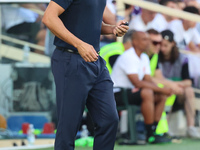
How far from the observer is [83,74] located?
A: 11.4ft

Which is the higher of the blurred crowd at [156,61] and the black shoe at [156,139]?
the blurred crowd at [156,61]

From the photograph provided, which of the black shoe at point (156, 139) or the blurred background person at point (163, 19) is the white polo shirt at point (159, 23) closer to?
the blurred background person at point (163, 19)

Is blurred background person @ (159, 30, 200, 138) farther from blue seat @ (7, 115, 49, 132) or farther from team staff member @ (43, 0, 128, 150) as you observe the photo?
team staff member @ (43, 0, 128, 150)

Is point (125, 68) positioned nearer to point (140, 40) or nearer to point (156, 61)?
point (140, 40)

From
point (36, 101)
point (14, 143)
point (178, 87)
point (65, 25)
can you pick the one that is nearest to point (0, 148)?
point (14, 143)

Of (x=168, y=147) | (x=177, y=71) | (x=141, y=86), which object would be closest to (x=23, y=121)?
(x=141, y=86)

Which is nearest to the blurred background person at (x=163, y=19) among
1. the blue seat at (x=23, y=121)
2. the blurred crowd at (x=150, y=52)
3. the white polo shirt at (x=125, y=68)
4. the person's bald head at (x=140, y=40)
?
the blurred crowd at (x=150, y=52)

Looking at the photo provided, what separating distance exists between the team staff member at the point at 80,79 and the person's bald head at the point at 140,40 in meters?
3.72

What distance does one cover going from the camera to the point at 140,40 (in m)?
7.34

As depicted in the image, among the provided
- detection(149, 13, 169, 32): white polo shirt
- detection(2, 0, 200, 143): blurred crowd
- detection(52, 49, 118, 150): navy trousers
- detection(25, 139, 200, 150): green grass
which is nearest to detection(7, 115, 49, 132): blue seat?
detection(25, 139, 200, 150): green grass

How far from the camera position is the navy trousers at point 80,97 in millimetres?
3467

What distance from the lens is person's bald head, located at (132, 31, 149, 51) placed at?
23.9ft

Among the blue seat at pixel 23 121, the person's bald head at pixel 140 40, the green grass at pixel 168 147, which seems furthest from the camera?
the person's bald head at pixel 140 40

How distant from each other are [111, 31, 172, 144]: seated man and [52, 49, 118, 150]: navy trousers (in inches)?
131
